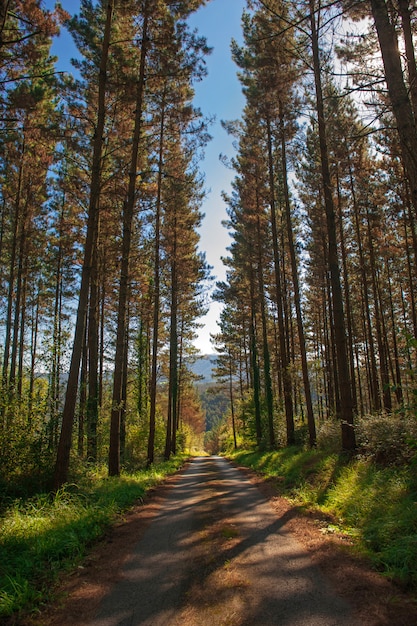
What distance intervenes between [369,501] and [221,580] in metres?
3.65

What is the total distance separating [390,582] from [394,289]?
2709 centimetres

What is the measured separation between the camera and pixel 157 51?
38.9 feet

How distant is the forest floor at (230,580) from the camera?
345cm

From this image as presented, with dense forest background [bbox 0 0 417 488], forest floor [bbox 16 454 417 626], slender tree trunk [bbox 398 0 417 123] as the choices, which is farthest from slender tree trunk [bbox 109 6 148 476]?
slender tree trunk [bbox 398 0 417 123]

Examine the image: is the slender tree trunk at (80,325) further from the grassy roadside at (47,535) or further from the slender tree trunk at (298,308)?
the slender tree trunk at (298,308)

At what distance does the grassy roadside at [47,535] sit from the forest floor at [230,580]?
0.22 m

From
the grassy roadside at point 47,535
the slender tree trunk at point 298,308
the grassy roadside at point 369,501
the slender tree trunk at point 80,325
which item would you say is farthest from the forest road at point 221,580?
the slender tree trunk at point 298,308

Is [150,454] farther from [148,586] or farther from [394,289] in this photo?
[394,289]

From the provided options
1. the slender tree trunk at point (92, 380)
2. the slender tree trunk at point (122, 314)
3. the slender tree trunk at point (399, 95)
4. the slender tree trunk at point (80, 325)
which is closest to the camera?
the slender tree trunk at point (399, 95)

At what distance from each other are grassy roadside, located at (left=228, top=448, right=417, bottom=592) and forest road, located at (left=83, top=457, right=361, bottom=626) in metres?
0.96

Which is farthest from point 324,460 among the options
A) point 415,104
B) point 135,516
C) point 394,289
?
point 394,289

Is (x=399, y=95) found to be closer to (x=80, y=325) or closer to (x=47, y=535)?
(x=80, y=325)

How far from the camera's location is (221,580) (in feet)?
13.9

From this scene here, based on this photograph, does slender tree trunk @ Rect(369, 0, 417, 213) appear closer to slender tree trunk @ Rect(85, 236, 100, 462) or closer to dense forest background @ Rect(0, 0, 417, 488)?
dense forest background @ Rect(0, 0, 417, 488)
